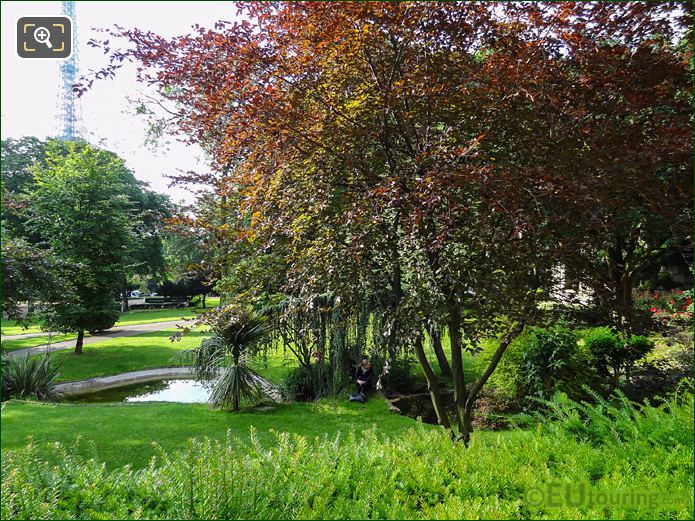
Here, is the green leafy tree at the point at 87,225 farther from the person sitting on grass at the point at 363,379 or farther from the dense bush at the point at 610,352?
the dense bush at the point at 610,352

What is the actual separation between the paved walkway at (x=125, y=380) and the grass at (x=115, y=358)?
0.73 feet

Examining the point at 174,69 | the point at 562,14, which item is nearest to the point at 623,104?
the point at 562,14

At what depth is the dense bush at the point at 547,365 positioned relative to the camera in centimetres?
494

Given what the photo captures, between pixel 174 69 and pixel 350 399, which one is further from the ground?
pixel 174 69

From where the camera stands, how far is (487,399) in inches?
230

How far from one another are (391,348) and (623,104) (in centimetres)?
221

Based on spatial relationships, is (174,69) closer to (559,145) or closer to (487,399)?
(559,145)

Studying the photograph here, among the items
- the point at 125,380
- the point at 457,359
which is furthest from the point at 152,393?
the point at 457,359

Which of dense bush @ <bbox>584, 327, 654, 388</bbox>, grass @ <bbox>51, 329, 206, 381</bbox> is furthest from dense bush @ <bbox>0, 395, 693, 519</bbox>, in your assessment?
grass @ <bbox>51, 329, 206, 381</bbox>

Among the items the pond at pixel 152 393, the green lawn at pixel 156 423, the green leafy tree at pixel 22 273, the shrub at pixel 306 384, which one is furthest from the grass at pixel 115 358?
the green leafy tree at pixel 22 273

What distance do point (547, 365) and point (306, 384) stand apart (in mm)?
3824

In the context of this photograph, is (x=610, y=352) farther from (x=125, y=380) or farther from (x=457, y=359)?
(x=125, y=380)

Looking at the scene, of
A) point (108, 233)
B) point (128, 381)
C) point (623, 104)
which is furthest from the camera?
point (108, 233)

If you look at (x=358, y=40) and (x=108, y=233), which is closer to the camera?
(x=358, y=40)
